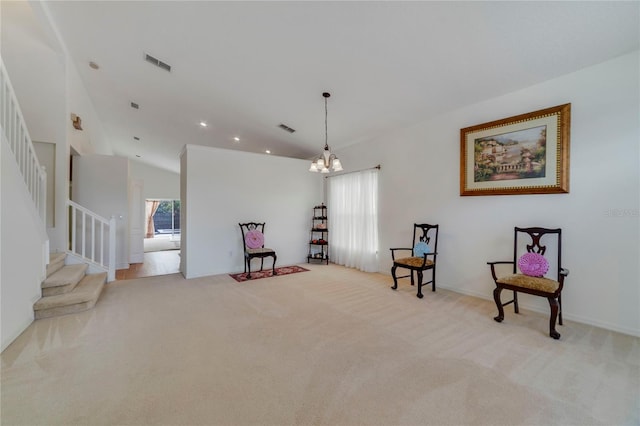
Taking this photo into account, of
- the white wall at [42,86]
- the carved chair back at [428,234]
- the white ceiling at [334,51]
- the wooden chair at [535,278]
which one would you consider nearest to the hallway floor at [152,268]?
the white wall at [42,86]

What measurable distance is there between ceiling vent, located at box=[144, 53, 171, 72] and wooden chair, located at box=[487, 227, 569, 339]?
5383 mm

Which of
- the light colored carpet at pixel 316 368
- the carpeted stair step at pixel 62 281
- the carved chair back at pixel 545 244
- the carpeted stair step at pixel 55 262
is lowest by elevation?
the light colored carpet at pixel 316 368

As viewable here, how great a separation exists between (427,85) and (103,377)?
181 inches

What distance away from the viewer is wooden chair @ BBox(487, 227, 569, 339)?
2.55 metres

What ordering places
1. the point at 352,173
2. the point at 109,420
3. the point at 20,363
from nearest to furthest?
the point at 109,420
the point at 20,363
the point at 352,173

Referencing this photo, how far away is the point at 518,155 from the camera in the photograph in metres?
3.34

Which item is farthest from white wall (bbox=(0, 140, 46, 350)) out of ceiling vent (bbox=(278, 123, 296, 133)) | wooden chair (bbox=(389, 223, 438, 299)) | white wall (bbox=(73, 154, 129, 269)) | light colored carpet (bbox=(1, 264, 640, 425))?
wooden chair (bbox=(389, 223, 438, 299))

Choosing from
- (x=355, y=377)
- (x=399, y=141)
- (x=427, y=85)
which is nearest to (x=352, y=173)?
(x=399, y=141)

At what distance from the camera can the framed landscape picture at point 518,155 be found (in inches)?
118

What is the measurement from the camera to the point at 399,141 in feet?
15.7

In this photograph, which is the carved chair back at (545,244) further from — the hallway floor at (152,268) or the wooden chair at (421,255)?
the hallway floor at (152,268)

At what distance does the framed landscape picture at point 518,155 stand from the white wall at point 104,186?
676 cm

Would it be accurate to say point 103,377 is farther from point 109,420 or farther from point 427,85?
point 427,85

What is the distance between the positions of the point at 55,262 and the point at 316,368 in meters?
4.27
